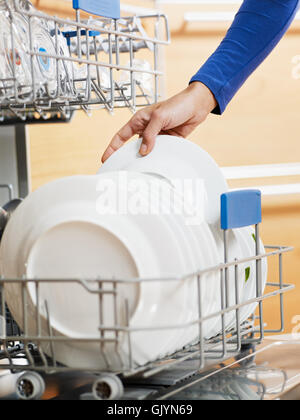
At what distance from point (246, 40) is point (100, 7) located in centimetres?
23

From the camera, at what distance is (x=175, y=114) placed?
0.93 metres

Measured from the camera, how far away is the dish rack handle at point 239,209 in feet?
2.18

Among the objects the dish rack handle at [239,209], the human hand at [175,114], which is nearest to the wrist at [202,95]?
the human hand at [175,114]

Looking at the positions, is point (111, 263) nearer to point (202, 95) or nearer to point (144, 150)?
point (144, 150)

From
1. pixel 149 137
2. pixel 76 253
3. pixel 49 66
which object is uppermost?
pixel 49 66

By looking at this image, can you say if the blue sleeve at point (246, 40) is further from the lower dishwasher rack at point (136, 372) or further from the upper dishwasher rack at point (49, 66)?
the lower dishwasher rack at point (136, 372)

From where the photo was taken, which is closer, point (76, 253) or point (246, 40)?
point (76, 253)

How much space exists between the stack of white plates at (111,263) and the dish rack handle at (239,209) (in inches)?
1.1

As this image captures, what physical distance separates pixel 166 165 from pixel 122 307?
0.84 feet

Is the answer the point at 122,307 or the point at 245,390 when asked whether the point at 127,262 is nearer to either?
the point at 122,307

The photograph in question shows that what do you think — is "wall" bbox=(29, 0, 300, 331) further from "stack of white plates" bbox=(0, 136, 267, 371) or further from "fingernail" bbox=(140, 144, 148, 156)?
"stack of white plates" bbox=(0, 136, 267, 371)

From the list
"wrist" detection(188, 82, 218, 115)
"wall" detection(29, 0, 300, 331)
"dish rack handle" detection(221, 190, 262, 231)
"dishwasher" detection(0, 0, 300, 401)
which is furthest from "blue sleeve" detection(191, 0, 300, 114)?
"wall" detection(29, 0, 300, 331)

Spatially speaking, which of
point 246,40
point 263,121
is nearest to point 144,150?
point 246,40

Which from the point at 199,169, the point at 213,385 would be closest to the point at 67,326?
the point at 213,385
